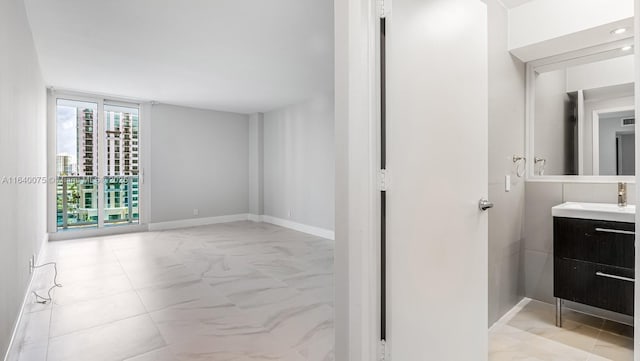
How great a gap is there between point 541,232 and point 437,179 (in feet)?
5.82

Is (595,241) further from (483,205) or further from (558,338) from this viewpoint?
(483,205)

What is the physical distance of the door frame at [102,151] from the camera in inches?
222

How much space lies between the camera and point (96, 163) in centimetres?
619

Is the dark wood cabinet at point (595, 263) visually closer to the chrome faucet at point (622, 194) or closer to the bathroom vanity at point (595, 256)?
the bathroom vanity at point (595, 256)

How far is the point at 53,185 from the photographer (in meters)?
5.73

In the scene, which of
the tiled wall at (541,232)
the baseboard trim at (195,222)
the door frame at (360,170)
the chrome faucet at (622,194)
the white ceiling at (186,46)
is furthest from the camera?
the baseboard trim at (195,222)

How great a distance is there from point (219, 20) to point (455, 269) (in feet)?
9.39

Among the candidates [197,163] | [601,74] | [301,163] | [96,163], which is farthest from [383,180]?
[96,163]

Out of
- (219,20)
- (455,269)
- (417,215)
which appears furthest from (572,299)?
(219,20)

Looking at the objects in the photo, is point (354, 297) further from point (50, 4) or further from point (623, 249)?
point (50, 4)

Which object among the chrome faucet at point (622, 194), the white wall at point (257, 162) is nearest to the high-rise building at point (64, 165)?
the white wall at point (257, 162)

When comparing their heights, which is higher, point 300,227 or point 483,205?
point 483,205

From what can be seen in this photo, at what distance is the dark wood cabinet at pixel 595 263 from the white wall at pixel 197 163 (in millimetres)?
6443

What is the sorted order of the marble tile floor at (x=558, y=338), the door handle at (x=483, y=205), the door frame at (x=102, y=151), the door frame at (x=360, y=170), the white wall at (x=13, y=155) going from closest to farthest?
the door frame at (x=360, y=170), the door handle at (x=483, y=205), the white wall at (x=13, y=155), the marble tile floor at (x=558, y=338), the door frame at (x=102, y=151)
